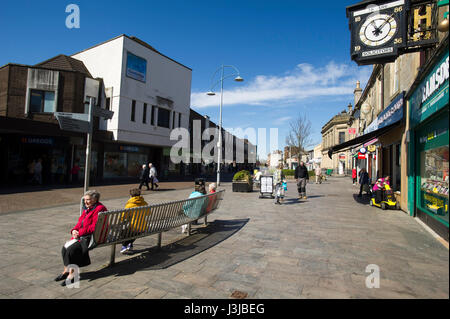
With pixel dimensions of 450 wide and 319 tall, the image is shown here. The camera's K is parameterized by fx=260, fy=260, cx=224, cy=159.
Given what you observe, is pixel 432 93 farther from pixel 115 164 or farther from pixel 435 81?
pixel 115 164

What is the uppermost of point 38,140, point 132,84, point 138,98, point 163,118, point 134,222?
point 132,84

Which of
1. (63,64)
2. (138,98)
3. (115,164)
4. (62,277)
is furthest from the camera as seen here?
(115,164)

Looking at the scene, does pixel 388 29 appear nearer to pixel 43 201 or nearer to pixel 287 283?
pixel 287 283

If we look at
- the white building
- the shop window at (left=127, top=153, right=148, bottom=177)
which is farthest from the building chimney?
the shop window at (left=127, top=153, right=148, bottom=177)

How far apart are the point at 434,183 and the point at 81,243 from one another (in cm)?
768

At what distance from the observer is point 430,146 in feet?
21.3

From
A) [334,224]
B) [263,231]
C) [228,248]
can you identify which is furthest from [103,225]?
[334,224]

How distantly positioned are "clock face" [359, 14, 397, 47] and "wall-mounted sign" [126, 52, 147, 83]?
20.0 meters

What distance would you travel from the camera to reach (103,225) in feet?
12.7

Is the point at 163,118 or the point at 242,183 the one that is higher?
the point at 163,118

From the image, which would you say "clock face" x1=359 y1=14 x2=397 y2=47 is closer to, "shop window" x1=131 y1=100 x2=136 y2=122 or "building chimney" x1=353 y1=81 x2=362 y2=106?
"shop window" x1=131 y1=100 x2=136 y2=122

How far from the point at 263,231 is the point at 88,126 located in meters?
4.68

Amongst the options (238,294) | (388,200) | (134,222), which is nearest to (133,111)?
(388,200)

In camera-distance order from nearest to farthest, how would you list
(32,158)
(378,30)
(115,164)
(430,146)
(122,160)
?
(430,146)
(378,30)
(32,158)
(115,164)
(122,160)
